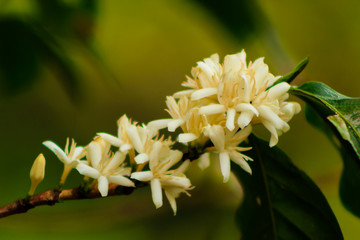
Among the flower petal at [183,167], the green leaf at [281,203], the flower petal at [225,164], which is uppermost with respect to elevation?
the flower petal at [183,167]

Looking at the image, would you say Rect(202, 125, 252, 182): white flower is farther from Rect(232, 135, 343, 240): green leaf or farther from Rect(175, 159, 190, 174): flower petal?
Rect(232, 135, 343, 240): green leaf

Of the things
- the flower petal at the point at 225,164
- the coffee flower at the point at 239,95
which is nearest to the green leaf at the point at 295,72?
the coffee flower at the point at 239,95

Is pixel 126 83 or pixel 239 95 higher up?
pixel 126 83

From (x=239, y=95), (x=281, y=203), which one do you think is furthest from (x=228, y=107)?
Answer: (x=281, y=203)

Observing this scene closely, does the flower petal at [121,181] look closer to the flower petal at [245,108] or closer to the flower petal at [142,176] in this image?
the flower petal at [142,176]

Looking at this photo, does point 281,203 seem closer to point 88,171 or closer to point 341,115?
point 341,115

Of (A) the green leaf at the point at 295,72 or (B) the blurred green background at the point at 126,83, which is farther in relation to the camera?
(B) the blurred green background at the point at 126,83

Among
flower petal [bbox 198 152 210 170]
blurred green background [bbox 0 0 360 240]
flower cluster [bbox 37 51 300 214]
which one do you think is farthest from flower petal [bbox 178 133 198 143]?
blurred green background [bbox 0 0 360 240]
